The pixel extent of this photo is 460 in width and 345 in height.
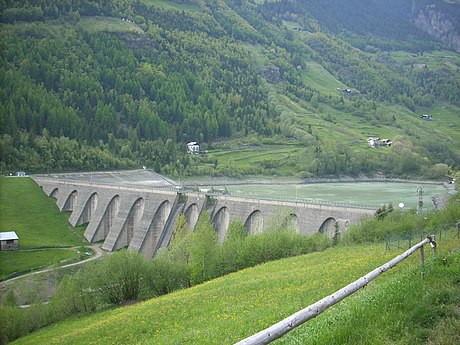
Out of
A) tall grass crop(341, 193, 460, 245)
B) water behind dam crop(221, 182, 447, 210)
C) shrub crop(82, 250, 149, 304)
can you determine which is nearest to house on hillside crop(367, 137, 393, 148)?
water behind dam crop(221, 182, 447, 210)

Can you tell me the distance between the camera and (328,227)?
58.6 metres

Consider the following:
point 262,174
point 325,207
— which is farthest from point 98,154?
point 325,207

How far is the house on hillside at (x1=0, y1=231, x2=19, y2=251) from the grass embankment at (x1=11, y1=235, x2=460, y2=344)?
4113 cm

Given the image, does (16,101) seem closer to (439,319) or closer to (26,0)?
(26,0)

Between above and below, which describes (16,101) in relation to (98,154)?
above

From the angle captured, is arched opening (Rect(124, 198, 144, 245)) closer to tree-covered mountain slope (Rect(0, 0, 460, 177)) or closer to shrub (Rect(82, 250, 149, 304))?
shrub (Rect(82, 250, 149, 304))

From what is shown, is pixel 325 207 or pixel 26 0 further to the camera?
pixel 26 0

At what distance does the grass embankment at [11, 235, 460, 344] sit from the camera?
35.7 feet

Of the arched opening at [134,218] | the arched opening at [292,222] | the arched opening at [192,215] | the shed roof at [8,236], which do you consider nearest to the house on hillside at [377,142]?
the arched opening at [134,218]

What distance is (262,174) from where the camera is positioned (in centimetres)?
13500

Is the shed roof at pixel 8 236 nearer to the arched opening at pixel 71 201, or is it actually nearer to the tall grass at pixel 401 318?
the arched opening at pixel 71 201

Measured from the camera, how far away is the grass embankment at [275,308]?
10.9m

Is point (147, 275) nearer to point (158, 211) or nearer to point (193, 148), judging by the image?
point (158, 211)

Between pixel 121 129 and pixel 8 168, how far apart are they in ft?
133
